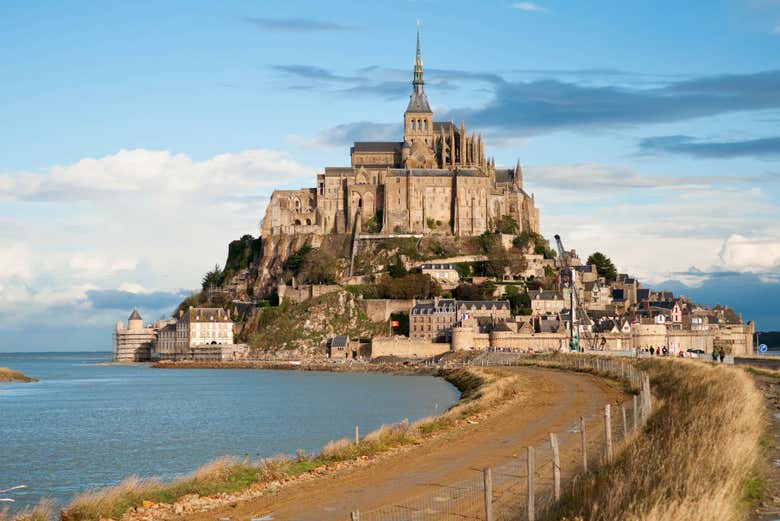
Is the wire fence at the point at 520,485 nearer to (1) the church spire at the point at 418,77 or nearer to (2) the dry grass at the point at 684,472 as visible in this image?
(2) the dry grass at the point at 684,472

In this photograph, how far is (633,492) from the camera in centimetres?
1323

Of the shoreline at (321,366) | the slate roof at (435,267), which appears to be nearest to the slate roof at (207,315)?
the shoreline at (321,366)

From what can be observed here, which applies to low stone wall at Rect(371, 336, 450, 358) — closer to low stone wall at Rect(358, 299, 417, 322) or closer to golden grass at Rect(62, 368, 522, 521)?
low stone wall at Rect(358, 299, 417, 322)

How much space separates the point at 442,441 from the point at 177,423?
2323 cm

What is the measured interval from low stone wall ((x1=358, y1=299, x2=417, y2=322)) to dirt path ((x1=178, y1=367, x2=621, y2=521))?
230ft

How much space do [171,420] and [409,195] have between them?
7217 cm

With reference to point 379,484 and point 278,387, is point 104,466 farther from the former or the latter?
point 278,387

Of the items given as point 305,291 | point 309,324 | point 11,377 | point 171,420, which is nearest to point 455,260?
point 305,291

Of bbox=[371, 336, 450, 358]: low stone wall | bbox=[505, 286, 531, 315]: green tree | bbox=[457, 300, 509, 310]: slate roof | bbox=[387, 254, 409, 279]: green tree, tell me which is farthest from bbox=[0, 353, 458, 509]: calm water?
bbox=[387, 254, 409, 279]: green tree

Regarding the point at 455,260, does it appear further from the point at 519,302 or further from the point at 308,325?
the point at 308,325

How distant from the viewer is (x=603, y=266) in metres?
126

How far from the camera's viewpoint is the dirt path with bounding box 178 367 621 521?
689 inches

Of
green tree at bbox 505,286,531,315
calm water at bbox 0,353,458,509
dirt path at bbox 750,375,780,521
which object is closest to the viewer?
dirt path at bbox 750,375,780,521

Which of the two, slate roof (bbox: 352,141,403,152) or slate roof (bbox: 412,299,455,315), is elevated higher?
slate roof (bbox: 352,141,403,152)
